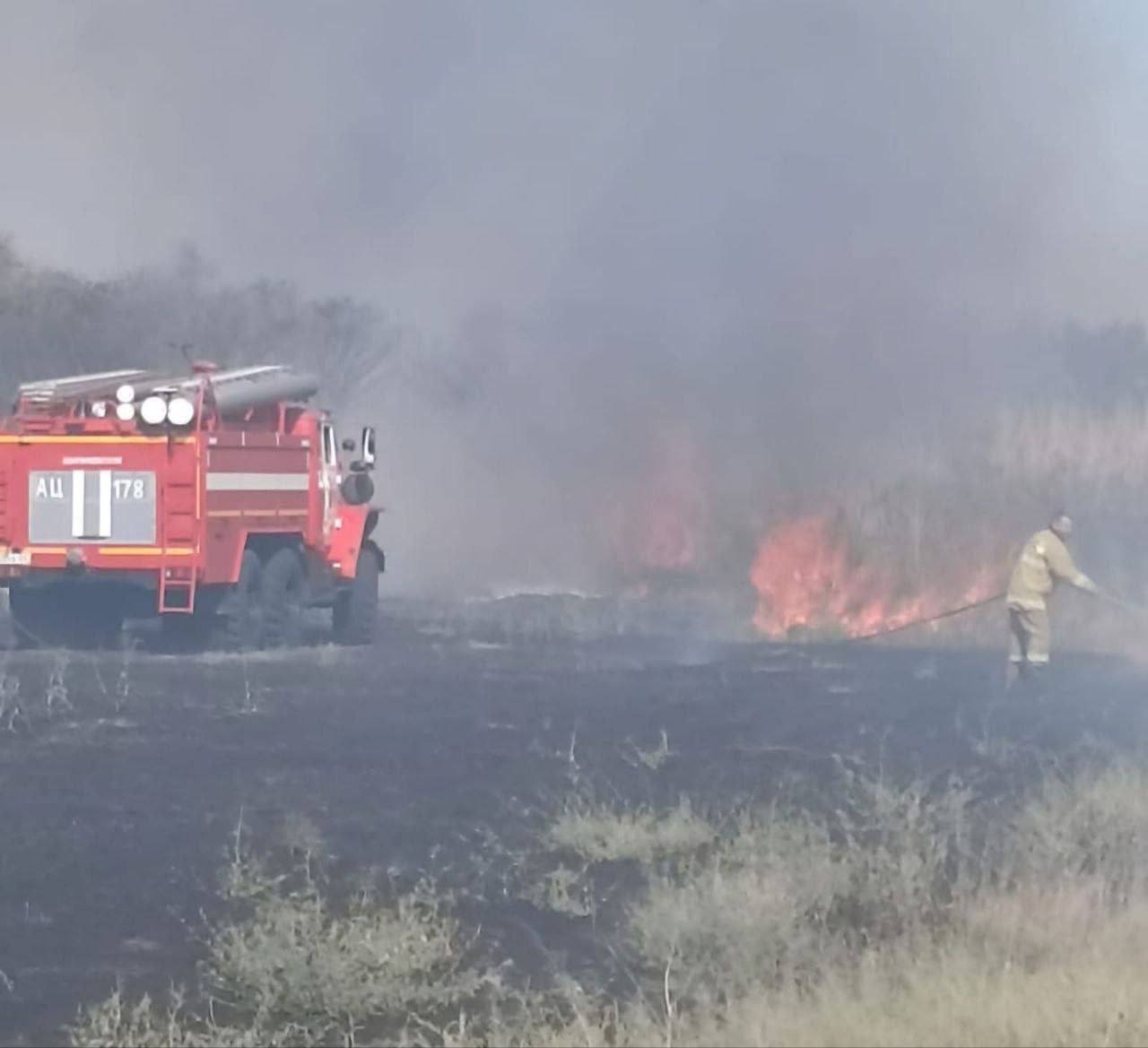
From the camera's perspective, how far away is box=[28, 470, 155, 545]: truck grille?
21953mm

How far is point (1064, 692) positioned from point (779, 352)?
430 inches

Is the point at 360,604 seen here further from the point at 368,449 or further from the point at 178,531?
the point at 178,531

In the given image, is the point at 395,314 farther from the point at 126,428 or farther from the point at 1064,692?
the point at 1064,692

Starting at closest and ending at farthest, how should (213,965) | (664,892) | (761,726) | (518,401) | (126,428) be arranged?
(213,965) → (664,892) → (761,726) → (126,428) → (518,401)

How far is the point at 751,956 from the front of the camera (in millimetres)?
8727

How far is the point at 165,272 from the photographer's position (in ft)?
124

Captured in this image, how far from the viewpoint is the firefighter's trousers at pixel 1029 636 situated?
2058cm

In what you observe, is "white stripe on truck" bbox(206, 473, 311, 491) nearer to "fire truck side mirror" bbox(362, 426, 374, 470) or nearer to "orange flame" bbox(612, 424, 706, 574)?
"fire truck side mirror" bbox(362, 426, 374, 470)

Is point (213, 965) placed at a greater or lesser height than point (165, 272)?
lesser

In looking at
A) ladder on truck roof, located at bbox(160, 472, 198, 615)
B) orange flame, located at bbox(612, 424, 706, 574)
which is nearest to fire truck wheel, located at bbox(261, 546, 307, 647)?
ladder on truck roof, located at bbox(160, 472, 198, 615)

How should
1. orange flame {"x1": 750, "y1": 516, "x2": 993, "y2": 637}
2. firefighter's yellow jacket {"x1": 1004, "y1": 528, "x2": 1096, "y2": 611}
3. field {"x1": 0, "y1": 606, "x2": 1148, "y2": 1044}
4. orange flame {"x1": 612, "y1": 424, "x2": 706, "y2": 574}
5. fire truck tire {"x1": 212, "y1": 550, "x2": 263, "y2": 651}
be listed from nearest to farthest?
field {"x1": 0, "y1": 606, "x2": 1148, "y2": 1044} < firefighter's yellow jacket {"x1": 1004, "y1": 528, "x2": 1096, "y2": 611} < fire truck tire {"x1": 212, "y1": 550, "x2": 263, "y2": 651} < orange flame {"x1": 750, "y1": 516, "x2": 993, "y2": 637} < orange flame {"x1": 612, "y1": 424, "x2": 706, "y2": 574}

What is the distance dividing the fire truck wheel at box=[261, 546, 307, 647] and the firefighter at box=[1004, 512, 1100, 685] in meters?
6.59

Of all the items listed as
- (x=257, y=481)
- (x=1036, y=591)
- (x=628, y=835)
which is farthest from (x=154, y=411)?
(x=628, y=835)

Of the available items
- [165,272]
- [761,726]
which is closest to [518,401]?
[165,272]
